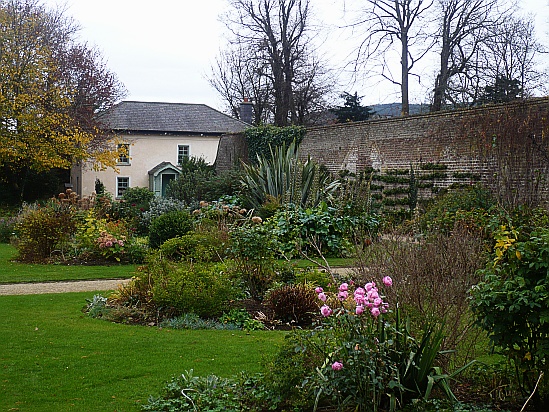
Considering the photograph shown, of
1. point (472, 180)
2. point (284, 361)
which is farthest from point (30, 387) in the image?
point (472, 180)

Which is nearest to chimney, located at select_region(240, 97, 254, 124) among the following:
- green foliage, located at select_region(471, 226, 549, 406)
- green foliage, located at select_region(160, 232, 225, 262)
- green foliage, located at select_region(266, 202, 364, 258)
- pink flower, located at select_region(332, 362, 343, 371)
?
green foliage, located at select_region(266, 202, 364, 258)

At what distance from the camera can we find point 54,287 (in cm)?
998

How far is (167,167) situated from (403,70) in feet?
52.7

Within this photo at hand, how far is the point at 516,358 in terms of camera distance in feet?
14.4

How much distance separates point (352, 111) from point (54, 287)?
85.8ft

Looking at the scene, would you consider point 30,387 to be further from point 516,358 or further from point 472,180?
point 472,180

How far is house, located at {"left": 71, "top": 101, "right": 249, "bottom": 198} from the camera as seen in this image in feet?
120

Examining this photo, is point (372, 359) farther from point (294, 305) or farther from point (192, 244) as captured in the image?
point (192, 244)

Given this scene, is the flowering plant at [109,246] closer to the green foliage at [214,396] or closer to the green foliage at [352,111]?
the green foliage at [214,396]

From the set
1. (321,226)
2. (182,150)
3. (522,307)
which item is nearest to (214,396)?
(522,307)

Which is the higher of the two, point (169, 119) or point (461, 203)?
point (169, 119)

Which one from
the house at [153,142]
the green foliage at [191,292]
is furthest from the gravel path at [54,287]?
the house at [153,142]

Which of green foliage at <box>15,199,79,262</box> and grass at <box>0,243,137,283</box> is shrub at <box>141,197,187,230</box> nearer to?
green foliage at <box>15,199,79,262</box>

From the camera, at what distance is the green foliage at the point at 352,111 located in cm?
3400
